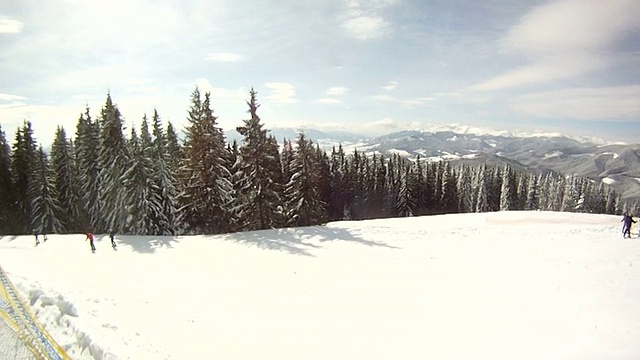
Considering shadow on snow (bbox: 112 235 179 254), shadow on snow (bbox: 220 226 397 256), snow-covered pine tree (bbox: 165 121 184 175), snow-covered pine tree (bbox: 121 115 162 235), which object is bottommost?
shadow on snow (bbox: 112 235 179 254)

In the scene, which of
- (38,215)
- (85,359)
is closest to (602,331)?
(85,359)

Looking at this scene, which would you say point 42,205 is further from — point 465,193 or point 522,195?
point 522,195

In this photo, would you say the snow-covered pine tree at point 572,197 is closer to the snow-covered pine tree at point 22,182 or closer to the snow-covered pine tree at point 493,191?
the snow-covered pine tree at point 493,191

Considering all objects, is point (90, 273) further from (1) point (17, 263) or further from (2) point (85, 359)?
(2) point (85, 359)

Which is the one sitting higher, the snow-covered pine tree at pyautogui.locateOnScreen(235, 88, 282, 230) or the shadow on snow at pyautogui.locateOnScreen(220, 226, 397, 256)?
the snow-covered pine tree at pyautogui.locateOnScreen(235, 88, 282, 230)

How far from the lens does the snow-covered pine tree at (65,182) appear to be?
1646 inches

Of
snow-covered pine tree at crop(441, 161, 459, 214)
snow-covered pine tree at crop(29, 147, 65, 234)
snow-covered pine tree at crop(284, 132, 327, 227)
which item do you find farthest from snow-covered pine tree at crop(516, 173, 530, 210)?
snow-covered pine tree at crop(29, 147, 65, 234)

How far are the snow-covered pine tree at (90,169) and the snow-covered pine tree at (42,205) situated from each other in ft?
10.2

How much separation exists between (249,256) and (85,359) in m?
12.7

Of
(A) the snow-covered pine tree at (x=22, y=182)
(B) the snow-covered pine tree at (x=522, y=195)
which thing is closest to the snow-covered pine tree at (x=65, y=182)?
(A) the snow-covered pine tree at (x=22, y=182)

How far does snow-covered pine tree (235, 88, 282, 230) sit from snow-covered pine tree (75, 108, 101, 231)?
66.4 feet

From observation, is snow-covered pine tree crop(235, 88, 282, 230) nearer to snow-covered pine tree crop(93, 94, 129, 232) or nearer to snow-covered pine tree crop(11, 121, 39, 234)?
snow-covered pine tree crop(93, 94, 129, 232)

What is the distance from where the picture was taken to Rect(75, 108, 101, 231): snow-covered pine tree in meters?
39.4

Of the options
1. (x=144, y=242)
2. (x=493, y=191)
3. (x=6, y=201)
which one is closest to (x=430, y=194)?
(x=493, y=191)
